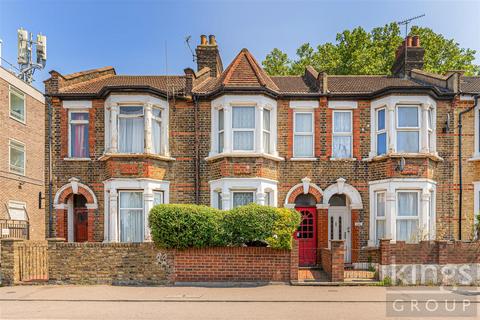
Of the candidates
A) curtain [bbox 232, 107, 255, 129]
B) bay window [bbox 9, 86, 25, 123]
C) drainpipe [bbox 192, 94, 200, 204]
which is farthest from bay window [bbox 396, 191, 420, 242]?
bay window [bbox 9, 86, 25, 123]

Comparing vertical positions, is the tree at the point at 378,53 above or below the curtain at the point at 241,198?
above

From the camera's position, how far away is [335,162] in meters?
16.3

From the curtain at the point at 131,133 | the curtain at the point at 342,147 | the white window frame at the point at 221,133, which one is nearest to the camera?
the curtain at the point at 131,133

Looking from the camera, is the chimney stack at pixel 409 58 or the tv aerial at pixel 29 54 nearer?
the chimney stack at pixel 409 58

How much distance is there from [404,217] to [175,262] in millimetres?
8869

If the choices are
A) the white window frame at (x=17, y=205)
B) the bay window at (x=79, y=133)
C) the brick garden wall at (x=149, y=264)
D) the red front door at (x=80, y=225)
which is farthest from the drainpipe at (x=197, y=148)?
the white window frame at (x=17, y=205)

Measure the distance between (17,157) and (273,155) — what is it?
16.2 m

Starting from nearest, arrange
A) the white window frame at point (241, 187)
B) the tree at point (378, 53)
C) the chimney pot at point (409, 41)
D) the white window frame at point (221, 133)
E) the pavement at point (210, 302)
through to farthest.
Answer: the pavement at point (210, 302) → the white window frame at point (241, 187) → the white window frame at point (221, 133) → the chimney pot at point (409, 41) → the tree at point (378, 53)

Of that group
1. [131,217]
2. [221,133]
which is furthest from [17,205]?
[221,133]

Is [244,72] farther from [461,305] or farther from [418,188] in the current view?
[461,305]

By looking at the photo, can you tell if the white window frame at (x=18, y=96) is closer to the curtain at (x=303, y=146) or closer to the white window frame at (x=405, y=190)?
the curtain at (x=303, y=146)

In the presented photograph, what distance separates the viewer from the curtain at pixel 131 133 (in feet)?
51.5

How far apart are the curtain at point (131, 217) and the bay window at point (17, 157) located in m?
11.0

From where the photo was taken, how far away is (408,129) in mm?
15633
